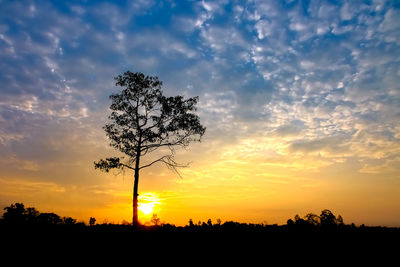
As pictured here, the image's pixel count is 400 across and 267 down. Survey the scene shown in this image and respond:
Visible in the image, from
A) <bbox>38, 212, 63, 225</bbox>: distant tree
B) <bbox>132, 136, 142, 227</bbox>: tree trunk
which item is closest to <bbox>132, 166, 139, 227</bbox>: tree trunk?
<bbox>132, 136, 142, 227</bbox>: tree trunk

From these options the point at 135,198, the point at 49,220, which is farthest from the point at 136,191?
the point at 49,220

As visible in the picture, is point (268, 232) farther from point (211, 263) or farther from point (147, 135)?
point (147, 135)

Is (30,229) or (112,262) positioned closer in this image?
(112,262)

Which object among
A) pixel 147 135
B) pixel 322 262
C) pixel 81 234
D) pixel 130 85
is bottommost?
pixel 322 262

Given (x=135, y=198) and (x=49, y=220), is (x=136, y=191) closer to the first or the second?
(x=135, y=198)

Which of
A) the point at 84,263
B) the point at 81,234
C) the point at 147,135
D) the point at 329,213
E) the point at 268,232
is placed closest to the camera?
the point at 84,263

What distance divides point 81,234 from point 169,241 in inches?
209

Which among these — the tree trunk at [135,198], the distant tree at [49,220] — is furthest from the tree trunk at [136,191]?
the distant tree at [49,220]

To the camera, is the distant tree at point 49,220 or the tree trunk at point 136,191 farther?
the tree trunk at point 136,191

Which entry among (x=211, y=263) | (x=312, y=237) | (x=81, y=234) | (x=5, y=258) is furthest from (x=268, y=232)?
(x=5, y=258)

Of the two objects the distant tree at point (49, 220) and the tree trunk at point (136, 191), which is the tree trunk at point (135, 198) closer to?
the tree trunk at point (136, 191)

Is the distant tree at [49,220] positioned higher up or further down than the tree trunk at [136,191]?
further down

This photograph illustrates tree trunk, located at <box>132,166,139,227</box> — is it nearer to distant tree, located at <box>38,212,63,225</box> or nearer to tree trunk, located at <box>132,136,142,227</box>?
tree trunk, located at <box>132,136,142,227</box>

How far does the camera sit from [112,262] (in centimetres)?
1053
